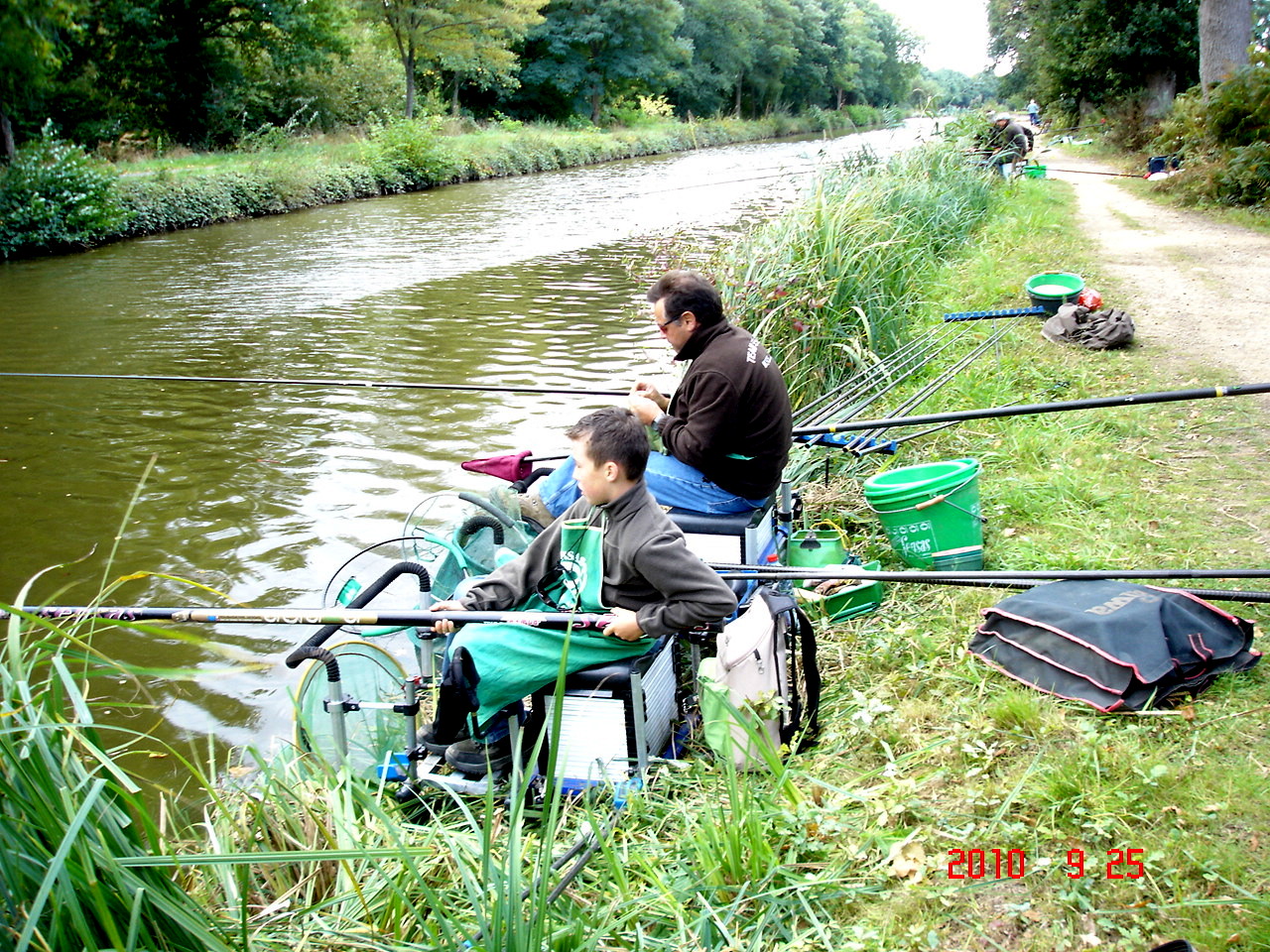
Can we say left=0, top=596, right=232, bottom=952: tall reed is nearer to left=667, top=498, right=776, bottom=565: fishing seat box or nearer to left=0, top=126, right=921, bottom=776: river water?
left=0, top=126, right=921, bottom=776: river water

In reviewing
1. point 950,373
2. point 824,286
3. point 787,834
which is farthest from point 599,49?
point 787,834

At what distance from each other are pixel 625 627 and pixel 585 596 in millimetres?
274

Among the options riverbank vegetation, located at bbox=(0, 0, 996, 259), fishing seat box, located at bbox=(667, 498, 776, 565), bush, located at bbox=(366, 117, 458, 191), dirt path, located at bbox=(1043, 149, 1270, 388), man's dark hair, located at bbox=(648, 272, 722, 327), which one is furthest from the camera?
bush, located at bbox=(366, 117, 458, 191)

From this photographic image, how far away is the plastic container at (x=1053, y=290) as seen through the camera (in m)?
8.09

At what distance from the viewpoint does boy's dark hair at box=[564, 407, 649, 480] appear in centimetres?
305

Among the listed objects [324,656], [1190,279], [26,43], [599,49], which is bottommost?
[324,656]

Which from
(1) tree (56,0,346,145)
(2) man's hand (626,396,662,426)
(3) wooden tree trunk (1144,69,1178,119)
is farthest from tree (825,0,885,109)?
(2) man's hand (626,396,662,426)

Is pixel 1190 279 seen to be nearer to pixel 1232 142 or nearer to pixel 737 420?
pixel 1232 142

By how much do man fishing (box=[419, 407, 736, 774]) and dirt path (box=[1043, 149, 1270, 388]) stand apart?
469 cm

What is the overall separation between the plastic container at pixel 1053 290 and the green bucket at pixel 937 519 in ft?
14.3

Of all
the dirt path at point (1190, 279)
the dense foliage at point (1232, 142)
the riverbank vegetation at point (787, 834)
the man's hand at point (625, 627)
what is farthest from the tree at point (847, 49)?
the man's hand at point (625, 627)

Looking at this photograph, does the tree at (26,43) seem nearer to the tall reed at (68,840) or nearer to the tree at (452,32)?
the tree at (452,32)

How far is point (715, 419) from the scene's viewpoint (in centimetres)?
406

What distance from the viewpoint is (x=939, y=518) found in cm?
425
